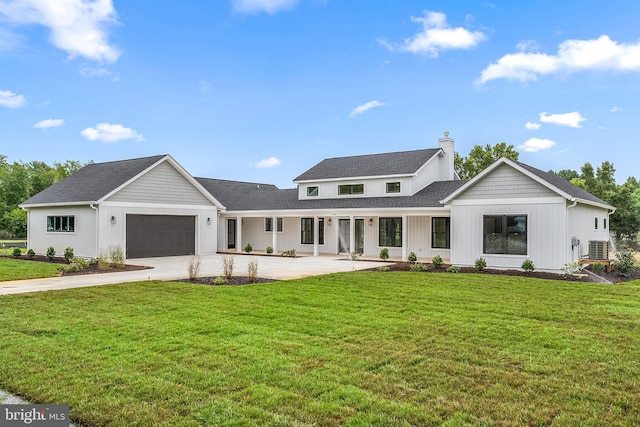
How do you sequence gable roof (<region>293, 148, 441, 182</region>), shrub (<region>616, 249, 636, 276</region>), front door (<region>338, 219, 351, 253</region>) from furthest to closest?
front door (<region>338, 219, 351, 253</region>), gable roof (<region>293, 148, 441, 182</region>), shrub (<region>616, 249, 636, 276</region>)

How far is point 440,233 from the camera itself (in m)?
21.0

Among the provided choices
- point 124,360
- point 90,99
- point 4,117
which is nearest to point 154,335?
point 124,360

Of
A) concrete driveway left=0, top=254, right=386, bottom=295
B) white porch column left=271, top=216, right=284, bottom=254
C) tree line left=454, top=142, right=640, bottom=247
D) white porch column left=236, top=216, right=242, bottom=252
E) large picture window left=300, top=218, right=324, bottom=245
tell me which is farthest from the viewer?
tree line left=454, top=142, right=640, bottom=247

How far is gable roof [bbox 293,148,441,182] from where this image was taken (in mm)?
23484

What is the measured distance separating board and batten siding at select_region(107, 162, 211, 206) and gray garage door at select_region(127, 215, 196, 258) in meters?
0.85

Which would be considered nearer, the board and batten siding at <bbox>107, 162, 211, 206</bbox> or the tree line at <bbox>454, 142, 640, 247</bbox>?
the board and batten siding at <bbox>107, 162, 211, 206</bbox>

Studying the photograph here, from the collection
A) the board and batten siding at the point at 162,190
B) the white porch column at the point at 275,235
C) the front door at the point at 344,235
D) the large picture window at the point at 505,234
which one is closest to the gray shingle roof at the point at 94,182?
the board and batten siding at the point at 162,190

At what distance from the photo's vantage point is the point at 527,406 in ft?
13.7

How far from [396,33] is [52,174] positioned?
4533 cm

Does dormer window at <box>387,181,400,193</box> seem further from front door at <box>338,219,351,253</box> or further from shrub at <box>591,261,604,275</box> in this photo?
shrub at <box>591,261,604,275</box>

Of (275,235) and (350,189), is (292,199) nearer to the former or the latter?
(275,235)

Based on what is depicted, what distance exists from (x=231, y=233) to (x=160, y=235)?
5.96 m

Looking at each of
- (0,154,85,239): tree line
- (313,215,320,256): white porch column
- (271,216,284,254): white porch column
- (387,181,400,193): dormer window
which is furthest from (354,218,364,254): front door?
(0,154,85,239): tree line

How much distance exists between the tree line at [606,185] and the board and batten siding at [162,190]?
848 inches
